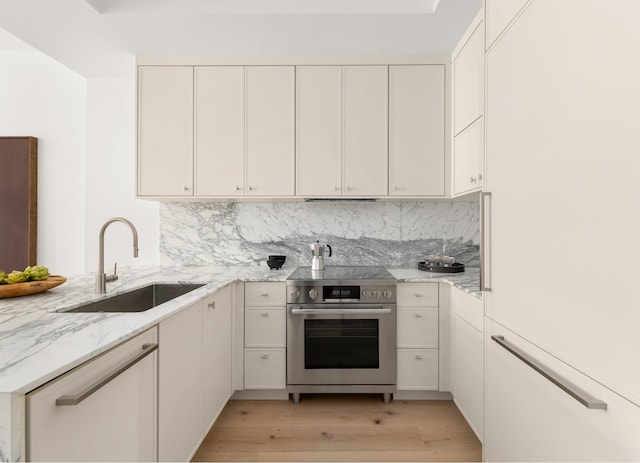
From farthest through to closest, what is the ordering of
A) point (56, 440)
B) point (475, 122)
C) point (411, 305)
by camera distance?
point (411, 305) → point (475, 122) → point (56, 440)

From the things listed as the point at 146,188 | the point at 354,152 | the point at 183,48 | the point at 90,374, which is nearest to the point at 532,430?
the point at 90,374

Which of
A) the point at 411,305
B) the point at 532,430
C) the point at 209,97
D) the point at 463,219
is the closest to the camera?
the point at 532,430

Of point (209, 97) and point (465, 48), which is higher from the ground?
point (465, 48)

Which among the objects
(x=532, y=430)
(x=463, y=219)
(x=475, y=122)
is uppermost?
(x=475, y=122)

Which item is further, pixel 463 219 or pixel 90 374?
pixel 463 219

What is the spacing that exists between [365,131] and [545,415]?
2.24 m

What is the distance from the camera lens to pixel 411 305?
2553 millimetres

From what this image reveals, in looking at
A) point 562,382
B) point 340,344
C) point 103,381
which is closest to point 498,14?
point 562,382

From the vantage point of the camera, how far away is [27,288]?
169cm

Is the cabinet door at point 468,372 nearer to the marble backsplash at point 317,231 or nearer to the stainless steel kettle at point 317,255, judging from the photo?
the marble backsplash at point 317,231

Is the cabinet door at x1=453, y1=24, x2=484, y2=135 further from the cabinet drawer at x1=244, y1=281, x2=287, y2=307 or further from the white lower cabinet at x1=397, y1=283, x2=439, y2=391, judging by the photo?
the cabinet drawer at x1=244, y1=281, x2=287, y2=307

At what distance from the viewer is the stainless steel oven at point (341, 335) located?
2.48m

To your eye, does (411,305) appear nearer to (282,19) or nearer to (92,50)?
(282,19)

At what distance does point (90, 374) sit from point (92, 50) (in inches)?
106
